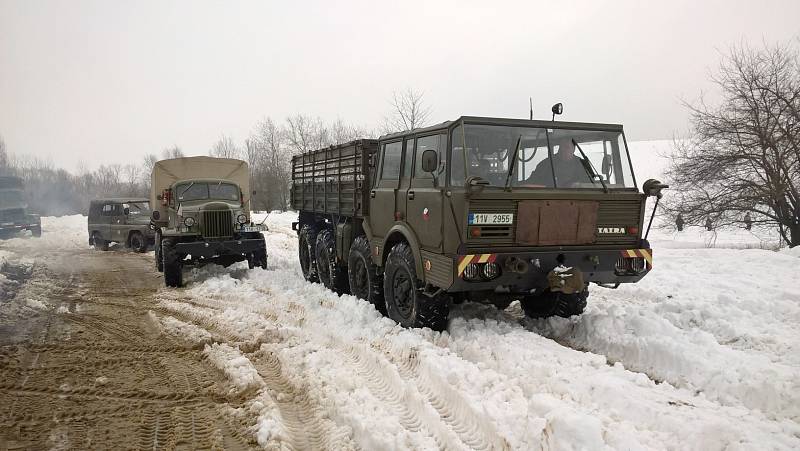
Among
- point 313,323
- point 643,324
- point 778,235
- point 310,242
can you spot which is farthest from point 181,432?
point 778,235

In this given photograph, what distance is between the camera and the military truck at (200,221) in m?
10.2

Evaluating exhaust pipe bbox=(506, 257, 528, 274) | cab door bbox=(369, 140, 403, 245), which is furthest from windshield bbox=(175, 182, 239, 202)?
exhaust pipe bbox=(506, 257, 528, 274)

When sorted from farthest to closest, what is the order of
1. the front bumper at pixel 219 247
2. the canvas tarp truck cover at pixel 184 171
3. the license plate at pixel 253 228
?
the canvas tarp truck cover at pixel 184 171
the license plate at pixel 253 228
the front bumper at pixel 219 247

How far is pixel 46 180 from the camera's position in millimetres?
42938

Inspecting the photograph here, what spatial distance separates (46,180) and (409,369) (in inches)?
1885

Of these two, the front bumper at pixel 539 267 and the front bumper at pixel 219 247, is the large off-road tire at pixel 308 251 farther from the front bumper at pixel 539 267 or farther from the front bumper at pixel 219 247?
the front bumper at pixel 539 267

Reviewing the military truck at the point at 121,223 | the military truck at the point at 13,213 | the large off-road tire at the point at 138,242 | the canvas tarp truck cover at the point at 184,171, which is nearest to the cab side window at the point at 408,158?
the canvas tarp truck cover at the point at 184,171

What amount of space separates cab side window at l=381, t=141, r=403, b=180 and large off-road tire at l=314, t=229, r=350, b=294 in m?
2.12

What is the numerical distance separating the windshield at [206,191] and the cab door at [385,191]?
5.96m

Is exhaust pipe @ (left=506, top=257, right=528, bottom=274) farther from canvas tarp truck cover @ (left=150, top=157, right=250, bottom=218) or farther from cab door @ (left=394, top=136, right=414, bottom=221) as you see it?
canvas tarp truck cover @ (left=150, top=157, right=250, bottom=218)

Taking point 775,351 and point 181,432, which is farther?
point 775,351

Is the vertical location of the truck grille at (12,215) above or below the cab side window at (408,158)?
below

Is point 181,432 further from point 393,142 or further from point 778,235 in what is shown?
point 778,235

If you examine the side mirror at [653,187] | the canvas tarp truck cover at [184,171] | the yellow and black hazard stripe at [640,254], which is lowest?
the yellow and black hazard stripe at [640,254]
